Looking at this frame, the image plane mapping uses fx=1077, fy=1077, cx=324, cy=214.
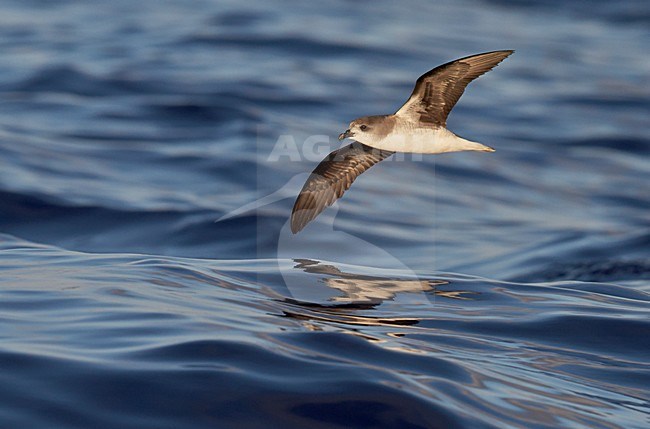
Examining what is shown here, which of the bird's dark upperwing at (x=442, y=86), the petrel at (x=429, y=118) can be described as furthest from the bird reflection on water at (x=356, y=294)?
the bird's dark upperwing at (x=442, y=86)

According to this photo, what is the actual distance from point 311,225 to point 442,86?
540cm

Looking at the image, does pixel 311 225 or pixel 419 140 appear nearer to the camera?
pixel 419 140

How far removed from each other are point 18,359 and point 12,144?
945 cm

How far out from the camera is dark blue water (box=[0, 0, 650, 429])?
5539 millimetres

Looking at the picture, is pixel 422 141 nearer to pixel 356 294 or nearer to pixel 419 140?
pixel 419 140

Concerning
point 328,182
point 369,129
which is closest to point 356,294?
point 328,182

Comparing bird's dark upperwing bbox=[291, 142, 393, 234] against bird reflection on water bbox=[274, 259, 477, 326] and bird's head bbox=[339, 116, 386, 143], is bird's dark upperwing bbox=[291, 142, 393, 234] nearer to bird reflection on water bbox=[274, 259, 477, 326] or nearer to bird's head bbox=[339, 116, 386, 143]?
bird reflection on water bbox=[274, 259, 477, 326]

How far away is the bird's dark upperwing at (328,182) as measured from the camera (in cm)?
822

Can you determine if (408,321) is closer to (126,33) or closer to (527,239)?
(527,239)

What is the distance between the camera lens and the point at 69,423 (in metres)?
5.00

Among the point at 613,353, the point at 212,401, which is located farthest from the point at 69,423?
the point at 613,353

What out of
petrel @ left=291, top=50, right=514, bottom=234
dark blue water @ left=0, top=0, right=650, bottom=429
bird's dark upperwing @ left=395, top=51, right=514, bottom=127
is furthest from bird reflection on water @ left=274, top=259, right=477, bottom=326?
bird's dark upperwing @ left=395, top=51, right=514, bottom=127

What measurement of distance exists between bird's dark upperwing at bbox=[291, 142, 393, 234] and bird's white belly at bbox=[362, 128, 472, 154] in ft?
2.96

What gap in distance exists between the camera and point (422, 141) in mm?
7309
